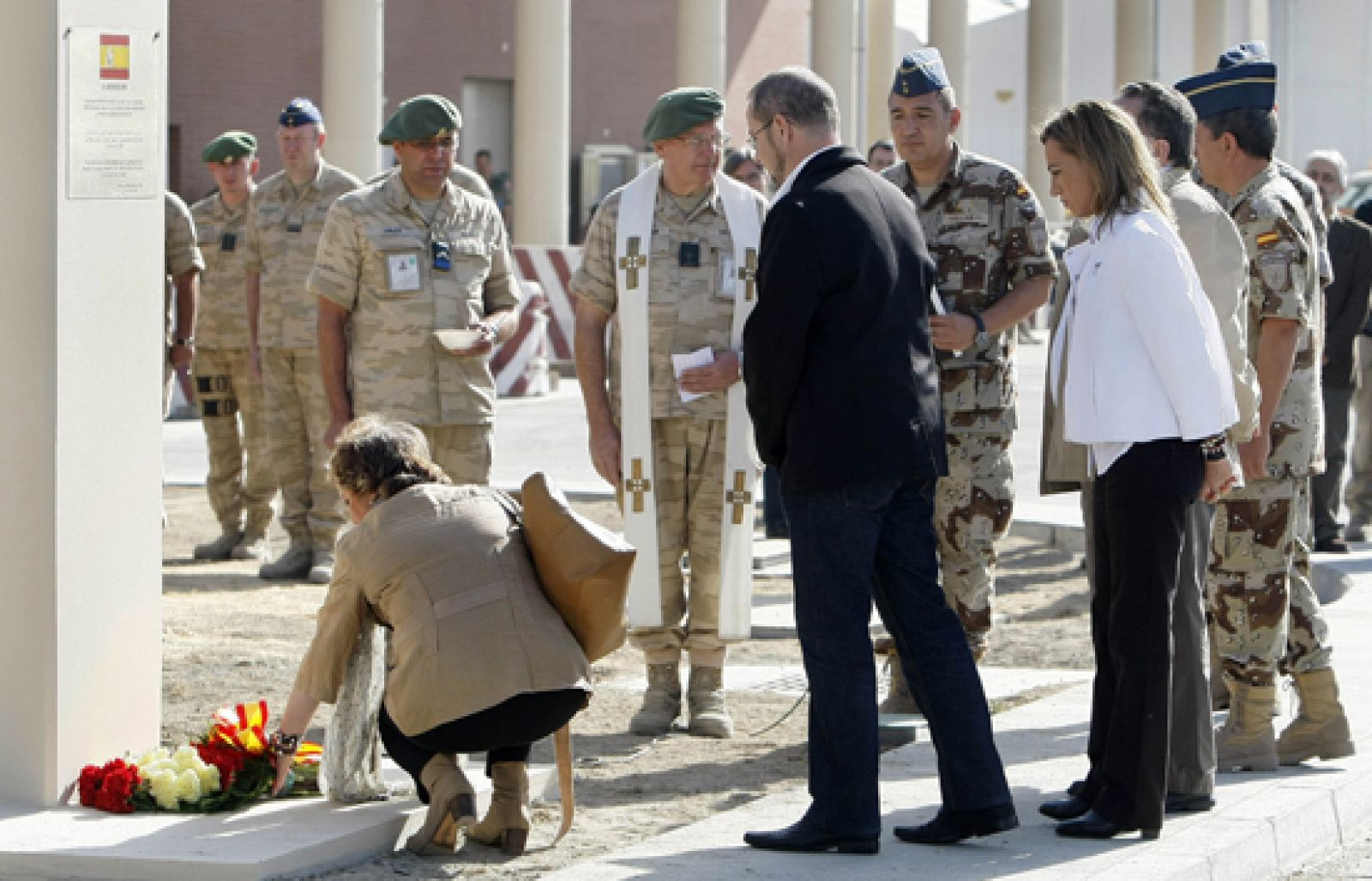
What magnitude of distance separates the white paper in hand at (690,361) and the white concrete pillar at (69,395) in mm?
1752

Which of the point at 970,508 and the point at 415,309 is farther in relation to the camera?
the point at 415,309

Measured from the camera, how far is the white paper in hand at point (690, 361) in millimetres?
7176

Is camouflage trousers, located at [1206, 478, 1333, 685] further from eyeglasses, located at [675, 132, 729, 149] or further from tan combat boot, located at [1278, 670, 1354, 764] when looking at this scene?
eyeglasses, located at [675, 132, 729, 149]

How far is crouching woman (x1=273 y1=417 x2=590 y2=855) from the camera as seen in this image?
18.4 feet

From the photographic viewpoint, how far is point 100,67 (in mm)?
5938

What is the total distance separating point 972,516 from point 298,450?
4.84 m

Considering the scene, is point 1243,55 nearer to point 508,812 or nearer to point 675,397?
point 675,397

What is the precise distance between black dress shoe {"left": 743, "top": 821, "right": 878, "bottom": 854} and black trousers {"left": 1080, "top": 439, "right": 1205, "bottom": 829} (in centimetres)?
64

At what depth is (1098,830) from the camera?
5.64 metres

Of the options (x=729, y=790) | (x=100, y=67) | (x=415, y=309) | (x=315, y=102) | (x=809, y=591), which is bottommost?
(x=729, y=790)

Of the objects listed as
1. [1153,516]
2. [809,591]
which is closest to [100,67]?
[809,591]

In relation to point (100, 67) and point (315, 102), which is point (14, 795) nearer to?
point (100, 67)

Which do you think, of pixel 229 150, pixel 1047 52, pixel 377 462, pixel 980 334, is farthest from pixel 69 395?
pixel 1047 52

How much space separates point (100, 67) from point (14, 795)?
1931 mm
